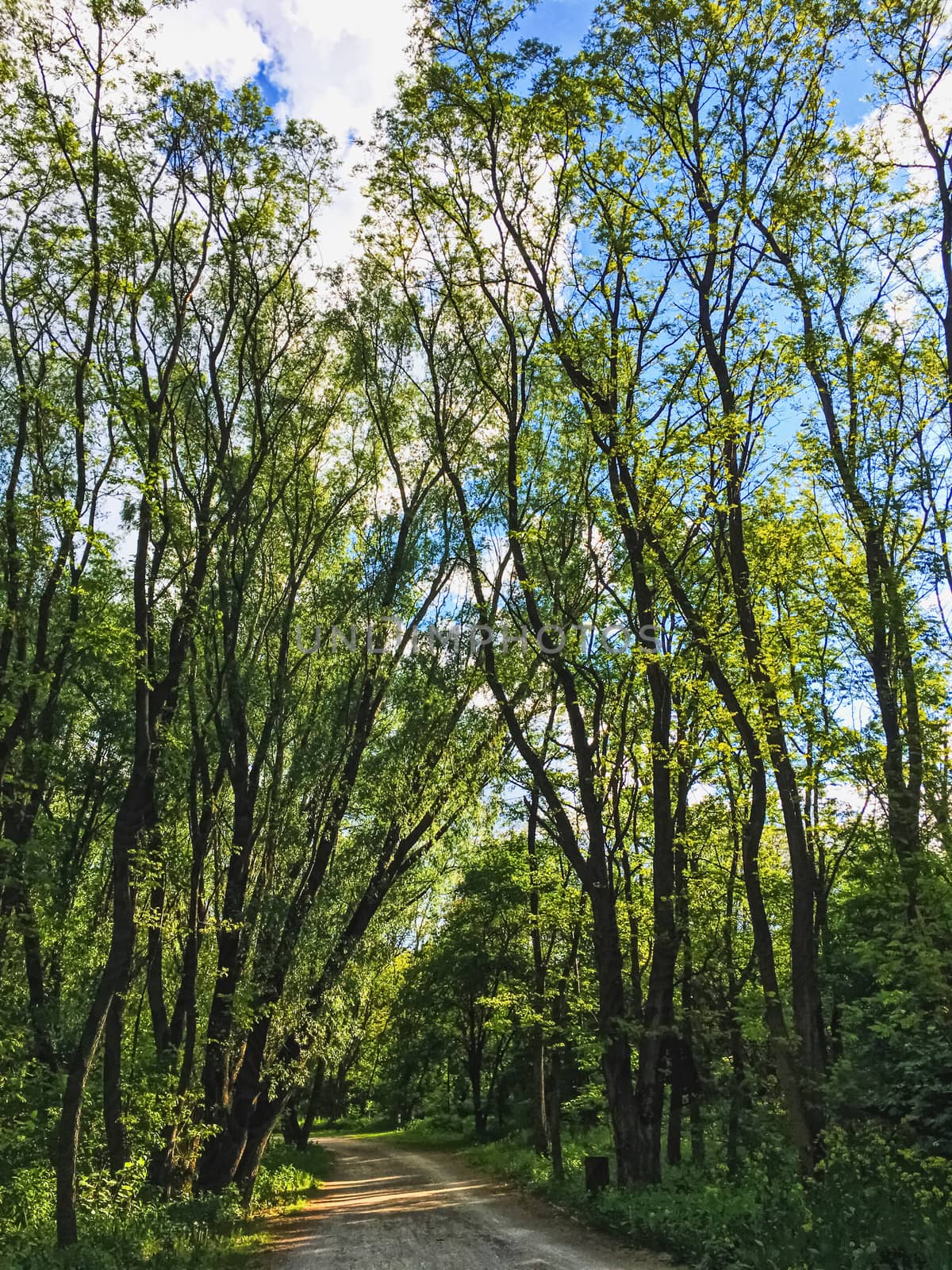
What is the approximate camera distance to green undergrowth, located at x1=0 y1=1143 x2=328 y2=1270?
799cm

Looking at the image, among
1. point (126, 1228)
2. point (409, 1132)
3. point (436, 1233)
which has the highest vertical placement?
point (126, 1228)

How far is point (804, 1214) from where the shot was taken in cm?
783

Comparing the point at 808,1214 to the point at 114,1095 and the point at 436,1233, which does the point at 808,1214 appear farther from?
the point at 114,1095

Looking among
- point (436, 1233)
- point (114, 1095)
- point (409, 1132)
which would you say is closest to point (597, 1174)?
point (436, 1233)

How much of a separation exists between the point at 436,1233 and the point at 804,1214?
19.3 feet

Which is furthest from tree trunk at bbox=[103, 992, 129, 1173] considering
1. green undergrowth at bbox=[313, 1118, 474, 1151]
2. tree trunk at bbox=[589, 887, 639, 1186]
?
green undergrowth at bbox=[313, 1118, 474, 1151]

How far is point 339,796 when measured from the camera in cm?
1440

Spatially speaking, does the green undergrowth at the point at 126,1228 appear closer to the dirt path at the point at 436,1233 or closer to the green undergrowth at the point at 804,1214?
the dirt path at the point at 436,1233

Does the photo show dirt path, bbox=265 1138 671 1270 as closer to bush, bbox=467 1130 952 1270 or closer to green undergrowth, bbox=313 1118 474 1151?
bush, bbox=467 1130 952 1270

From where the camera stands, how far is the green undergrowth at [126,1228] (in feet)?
26.2

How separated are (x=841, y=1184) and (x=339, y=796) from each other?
359 inches

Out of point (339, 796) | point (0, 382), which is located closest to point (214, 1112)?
point (339, 796)

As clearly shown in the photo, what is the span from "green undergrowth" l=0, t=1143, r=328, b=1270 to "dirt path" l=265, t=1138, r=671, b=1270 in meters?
0.63

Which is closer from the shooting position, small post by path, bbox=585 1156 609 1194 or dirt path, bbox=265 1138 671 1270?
dirt path, bbox=265 1138 671 1270
